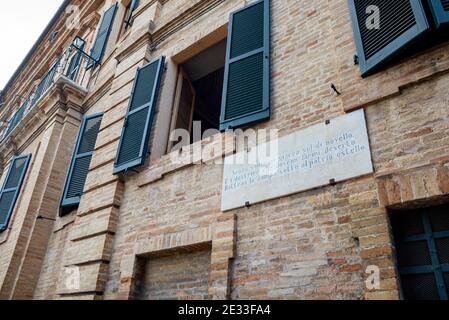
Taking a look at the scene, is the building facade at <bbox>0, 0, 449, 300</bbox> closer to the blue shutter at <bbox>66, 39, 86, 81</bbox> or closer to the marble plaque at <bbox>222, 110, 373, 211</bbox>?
the marble plaque at <bbox>222, 110, 373, 211</bbox>

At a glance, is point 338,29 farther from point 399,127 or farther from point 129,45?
point 129,45

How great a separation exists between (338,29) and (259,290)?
3.01 metres

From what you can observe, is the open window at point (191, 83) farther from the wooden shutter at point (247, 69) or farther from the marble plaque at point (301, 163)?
the marble plaque at point (301, 163)

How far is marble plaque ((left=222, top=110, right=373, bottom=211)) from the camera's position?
3307 millimetres

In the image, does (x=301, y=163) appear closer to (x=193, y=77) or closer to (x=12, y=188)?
(x=193, y=77)

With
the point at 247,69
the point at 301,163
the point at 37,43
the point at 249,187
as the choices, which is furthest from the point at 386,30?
Result: the point at 37,43

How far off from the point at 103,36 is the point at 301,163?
810cm

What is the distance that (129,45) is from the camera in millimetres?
7273

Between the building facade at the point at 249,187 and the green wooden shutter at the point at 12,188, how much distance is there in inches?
16.8

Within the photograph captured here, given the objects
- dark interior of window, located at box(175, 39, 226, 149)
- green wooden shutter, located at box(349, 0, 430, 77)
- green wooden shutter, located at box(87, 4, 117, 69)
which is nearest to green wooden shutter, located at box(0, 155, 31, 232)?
green wooden shutter, located at box(87, 4, 117, 69)

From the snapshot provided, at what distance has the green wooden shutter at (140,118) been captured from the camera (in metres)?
5.45

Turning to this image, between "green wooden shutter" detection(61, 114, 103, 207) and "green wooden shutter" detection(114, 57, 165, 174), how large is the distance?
1.71 metres

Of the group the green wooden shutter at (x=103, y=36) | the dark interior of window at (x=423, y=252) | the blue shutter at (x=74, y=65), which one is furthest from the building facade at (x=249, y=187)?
the blue shutter at (x=74, y=65)
